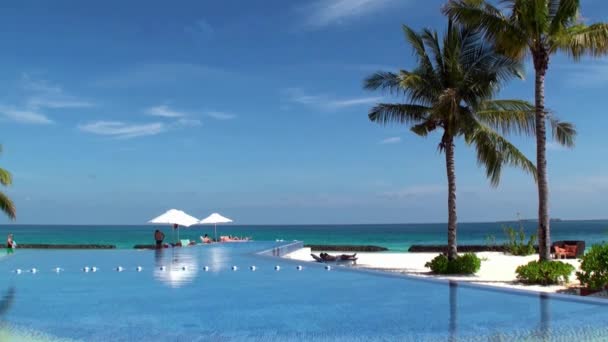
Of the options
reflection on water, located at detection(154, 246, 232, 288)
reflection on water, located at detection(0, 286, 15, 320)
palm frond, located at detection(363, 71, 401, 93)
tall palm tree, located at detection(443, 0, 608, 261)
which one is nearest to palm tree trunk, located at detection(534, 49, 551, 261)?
tall palm tree, located at detection(443, 0, 608, 261)

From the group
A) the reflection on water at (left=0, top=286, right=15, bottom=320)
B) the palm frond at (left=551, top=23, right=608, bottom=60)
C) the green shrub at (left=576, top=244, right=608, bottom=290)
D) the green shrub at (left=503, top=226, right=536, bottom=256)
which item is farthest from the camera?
the green shrub at (left=503, top=226, right=536, bottom=256)

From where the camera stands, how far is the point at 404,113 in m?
18.1

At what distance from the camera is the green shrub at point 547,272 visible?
46.1 ft

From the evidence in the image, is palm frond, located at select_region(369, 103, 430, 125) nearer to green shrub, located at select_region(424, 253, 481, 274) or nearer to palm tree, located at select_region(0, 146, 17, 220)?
green shrub, located at select_region(424, 253, 481, 274)

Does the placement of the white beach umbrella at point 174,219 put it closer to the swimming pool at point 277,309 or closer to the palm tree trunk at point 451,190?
the swimming pool at point 277,309

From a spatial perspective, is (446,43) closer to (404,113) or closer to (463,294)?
(404,113)

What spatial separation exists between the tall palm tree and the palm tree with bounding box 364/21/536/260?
1.75 meters

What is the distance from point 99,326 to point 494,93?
13.0 metres

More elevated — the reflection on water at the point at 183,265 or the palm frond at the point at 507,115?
the palm frond at the point at 507,115

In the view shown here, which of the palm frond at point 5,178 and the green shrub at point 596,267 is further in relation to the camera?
the palm frond at point 5,178

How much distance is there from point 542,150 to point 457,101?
3.23 m

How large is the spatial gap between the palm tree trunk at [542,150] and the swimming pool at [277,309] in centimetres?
342

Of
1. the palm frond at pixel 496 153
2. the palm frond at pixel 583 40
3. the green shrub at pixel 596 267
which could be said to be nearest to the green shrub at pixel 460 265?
the palm frond at pixel 496 153

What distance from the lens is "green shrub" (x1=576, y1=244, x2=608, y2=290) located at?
12.0 metres
